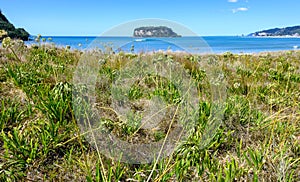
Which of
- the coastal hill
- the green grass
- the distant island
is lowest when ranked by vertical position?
the green grass

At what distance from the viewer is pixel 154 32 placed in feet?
11.5

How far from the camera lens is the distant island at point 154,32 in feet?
11.2

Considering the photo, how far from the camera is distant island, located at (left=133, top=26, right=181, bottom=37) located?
3.42 meters

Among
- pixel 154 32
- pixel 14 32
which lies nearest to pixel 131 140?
pixel 154 32

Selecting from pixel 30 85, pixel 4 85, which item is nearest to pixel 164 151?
pixel 30 85

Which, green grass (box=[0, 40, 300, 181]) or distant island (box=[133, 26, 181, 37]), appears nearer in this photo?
green grass (box=[0, 40, 300, 181])

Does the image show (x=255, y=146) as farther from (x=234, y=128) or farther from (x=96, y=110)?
(x=96, y=110)

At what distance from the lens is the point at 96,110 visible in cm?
342

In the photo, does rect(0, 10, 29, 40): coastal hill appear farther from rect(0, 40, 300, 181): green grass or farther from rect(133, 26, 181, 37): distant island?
rect(0, 40, 300, 181): green grass

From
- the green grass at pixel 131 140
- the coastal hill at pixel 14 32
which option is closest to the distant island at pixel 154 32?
the green grass at pixel 131 140

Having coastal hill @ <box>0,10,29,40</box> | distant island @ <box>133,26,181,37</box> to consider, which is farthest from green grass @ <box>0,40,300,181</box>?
coastal hill @ <box>0,10,29,40</box>

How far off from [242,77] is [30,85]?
166 inches

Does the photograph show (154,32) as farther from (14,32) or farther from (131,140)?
(14,32)

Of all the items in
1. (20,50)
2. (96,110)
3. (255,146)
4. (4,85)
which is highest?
(20,50)
